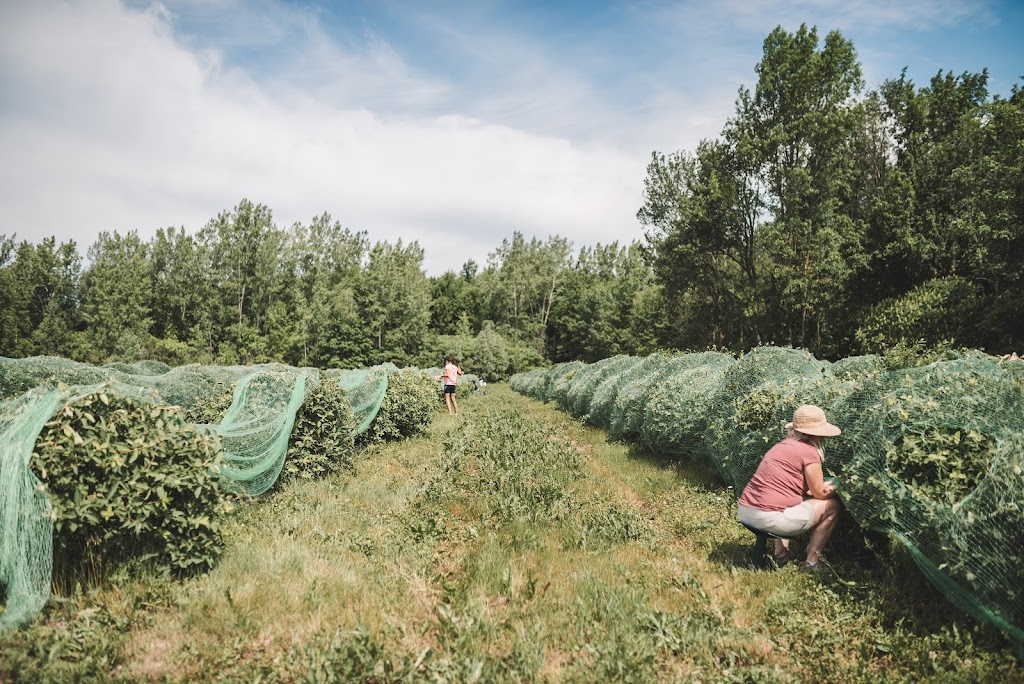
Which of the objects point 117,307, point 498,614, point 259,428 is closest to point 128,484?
point 259,428

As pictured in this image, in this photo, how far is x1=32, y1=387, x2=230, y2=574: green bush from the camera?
4.04m

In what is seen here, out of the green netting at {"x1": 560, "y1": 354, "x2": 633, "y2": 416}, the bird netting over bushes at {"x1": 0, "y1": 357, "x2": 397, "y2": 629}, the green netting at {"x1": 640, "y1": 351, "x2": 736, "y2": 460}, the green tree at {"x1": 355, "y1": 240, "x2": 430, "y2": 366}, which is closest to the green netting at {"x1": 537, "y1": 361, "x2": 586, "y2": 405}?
the green netting at {"x1": 560, "y1": 354, "x2": 633, "y2": 416}

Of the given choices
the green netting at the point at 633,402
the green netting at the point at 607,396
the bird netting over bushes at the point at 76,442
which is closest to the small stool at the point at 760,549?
the bird netting over bushes at the point at 76,442

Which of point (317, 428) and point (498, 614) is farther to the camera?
point (317, 428)

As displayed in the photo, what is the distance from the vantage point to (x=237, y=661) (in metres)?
3.39

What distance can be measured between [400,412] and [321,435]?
4.08m

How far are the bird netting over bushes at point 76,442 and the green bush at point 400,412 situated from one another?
1.98ft

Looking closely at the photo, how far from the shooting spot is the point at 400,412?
Answer: 1238 centimetres

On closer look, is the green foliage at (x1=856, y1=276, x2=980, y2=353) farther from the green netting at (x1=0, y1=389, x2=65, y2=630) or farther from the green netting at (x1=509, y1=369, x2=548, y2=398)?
the green netting at (x1=0, y1=389, x2=65, y2=630)

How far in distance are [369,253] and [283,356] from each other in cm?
1944

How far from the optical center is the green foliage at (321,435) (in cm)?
786

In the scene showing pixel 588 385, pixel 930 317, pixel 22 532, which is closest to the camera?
pixel 22 532

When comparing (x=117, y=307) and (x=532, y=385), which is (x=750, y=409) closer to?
(x=532, y=385)

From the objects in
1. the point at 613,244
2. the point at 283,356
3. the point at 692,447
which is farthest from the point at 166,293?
the point at 692,447
